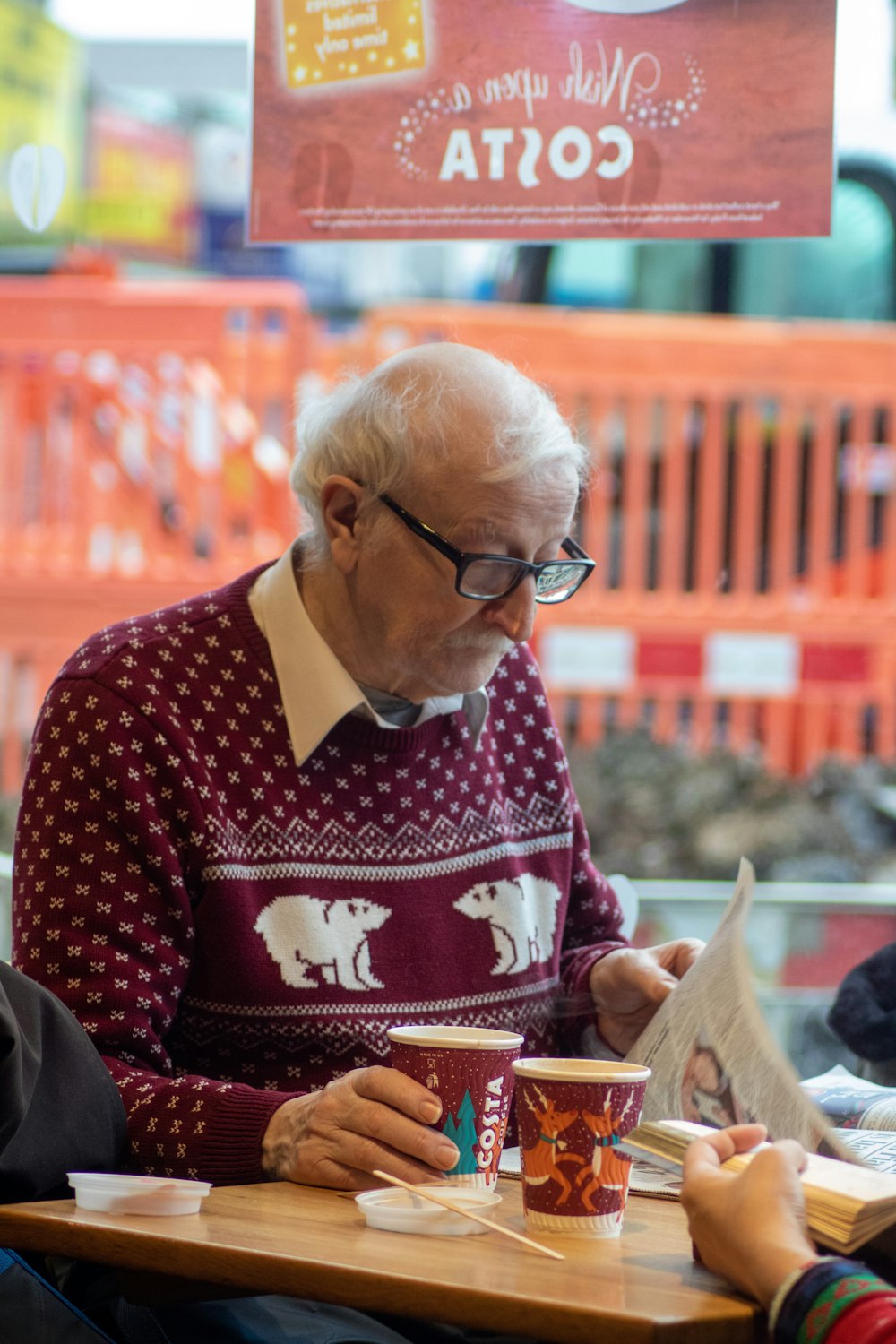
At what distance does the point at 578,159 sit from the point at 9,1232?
1.25 metres

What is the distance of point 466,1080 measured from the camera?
1223 millimetres

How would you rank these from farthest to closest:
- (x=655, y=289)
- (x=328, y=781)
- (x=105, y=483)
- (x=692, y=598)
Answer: (x=655, y=289), (x=105, y=483), (x=692, y=598), (x=328, y=781)

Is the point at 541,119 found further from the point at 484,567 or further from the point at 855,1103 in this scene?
the point at 855,1103

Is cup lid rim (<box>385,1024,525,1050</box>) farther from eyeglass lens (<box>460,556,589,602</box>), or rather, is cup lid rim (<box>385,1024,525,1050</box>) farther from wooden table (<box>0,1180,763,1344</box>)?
eyeglass lens (<box>460,556,589,602</box>)

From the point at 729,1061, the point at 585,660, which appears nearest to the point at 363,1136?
the point at 729,1061

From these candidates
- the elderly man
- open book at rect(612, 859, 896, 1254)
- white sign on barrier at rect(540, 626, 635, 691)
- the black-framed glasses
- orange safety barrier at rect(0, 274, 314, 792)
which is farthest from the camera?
orange safety barrier at rect(0, 274, 314, 792)

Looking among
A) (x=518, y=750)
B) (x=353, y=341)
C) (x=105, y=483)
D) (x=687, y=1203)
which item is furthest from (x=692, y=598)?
(x=687, y=1203)

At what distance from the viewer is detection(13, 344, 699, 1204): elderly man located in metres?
1.51

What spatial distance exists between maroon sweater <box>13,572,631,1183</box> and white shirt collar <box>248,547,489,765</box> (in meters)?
0.02

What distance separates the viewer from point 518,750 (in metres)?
1.99

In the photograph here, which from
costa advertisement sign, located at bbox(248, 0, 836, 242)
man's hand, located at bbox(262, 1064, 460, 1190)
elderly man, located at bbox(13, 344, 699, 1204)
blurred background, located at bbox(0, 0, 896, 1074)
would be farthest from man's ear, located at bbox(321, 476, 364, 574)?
blurred background, located at bbox(0, 0, 896, 1074)

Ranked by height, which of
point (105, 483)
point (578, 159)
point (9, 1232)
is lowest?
point (9, 1232)

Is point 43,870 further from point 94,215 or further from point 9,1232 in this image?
point 94,215

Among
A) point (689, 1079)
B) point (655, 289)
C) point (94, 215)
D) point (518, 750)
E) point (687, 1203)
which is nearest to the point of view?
point (687, 1203)
